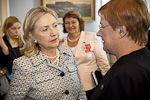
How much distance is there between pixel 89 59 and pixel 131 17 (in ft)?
5.35

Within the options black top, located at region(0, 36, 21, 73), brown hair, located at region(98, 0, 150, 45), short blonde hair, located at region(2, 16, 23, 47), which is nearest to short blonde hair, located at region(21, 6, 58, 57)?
brown hair, located at region(98, 0, 150, 45)

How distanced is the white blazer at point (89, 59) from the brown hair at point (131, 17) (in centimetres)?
154

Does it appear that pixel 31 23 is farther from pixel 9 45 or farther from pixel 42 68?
pixel 9 45

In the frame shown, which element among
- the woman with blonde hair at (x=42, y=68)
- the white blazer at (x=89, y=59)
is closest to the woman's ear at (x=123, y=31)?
the woman with blonde hair at (x=42, y=68)

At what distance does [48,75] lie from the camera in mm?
1572

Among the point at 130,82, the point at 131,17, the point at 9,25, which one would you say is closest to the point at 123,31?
the point at 131,17

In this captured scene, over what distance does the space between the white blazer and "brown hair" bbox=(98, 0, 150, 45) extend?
5.06 ft

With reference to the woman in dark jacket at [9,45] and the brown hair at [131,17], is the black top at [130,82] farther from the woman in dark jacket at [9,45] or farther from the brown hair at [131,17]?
the woman in dark jacket at [9,45]

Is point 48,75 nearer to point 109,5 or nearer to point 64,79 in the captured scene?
point 64,79

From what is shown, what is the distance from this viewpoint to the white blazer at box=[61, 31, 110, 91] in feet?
8.57

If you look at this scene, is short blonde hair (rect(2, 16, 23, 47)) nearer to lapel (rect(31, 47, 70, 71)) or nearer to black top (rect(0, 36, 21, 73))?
black top (rect(0, 36, 21, 73))

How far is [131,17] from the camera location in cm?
107

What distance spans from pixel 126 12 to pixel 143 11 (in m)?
0.12

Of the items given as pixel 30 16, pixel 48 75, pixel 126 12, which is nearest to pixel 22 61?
pixel 48 75
